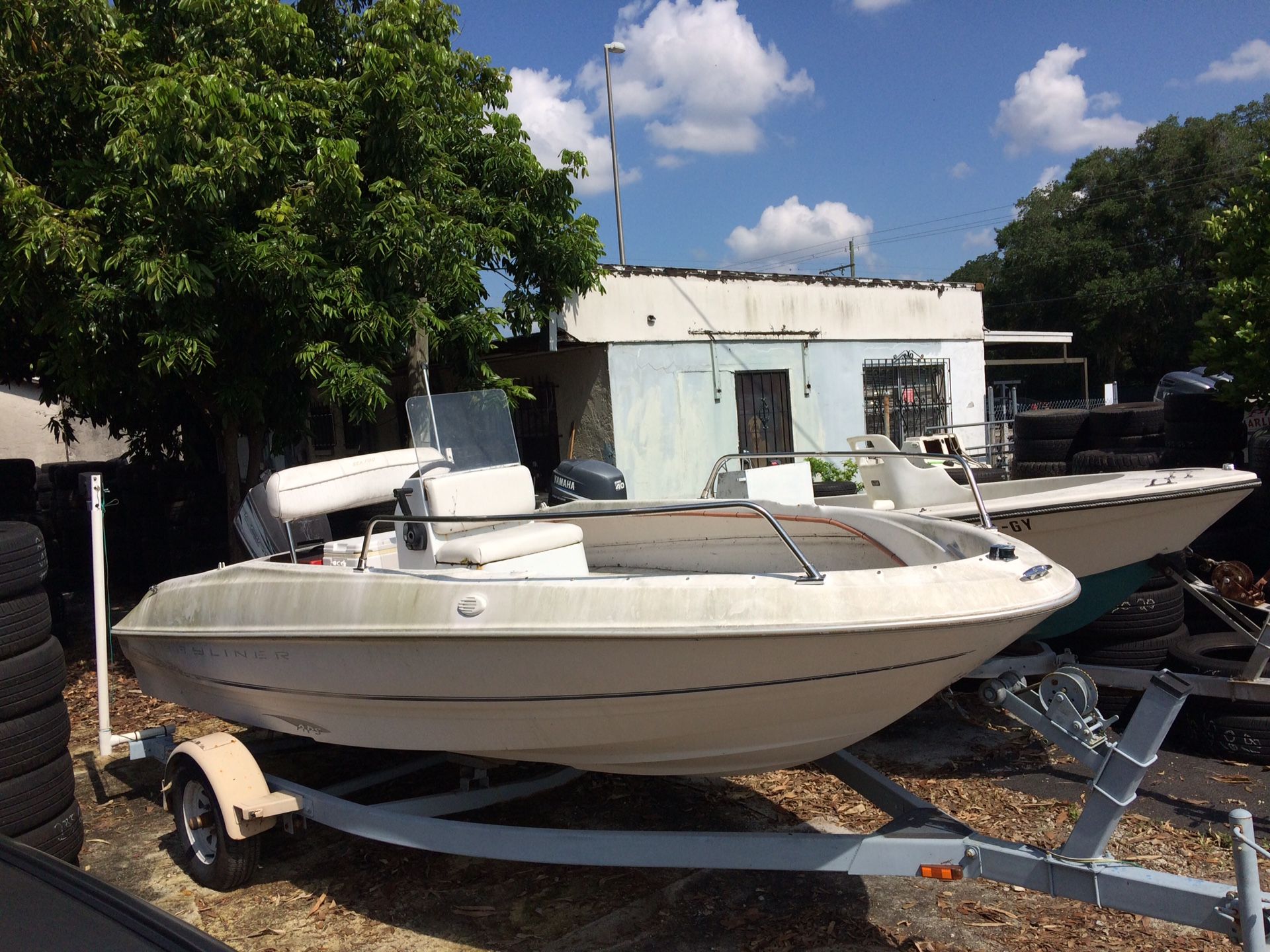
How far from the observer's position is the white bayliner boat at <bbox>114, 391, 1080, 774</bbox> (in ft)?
8.99

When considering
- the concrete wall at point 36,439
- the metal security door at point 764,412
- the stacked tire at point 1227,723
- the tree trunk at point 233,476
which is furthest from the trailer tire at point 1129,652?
the concrete wall at point 36,439

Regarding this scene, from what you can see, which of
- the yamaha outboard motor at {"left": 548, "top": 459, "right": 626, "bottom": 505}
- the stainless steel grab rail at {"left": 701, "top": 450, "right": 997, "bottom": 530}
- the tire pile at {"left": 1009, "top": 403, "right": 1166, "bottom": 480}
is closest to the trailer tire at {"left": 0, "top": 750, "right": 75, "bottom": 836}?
the stainless steel grab rail at {"left": 701, "top": 450, "right": 997, "bottom": 530}

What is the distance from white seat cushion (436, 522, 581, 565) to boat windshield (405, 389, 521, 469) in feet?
1.57

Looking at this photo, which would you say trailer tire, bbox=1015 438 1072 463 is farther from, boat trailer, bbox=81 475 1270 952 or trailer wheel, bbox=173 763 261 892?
trailer wheel, bbox=173 763 261 892

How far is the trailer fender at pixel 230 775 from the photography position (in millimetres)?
3555

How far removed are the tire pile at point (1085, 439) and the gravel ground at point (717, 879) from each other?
304 cm

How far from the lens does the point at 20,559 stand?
3.77 metres

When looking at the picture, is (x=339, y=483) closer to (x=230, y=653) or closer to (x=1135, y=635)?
(x=230, y=653)

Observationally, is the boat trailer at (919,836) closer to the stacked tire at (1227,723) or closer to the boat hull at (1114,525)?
the stacked tire at (1227,723)

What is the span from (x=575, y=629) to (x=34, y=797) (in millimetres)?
2407

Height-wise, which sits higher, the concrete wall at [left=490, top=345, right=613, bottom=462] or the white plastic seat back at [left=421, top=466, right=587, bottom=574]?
the concrete wall at [left=490, top=345, right=613, bottom=462]

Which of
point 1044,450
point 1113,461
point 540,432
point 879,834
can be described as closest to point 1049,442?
point 1044,450

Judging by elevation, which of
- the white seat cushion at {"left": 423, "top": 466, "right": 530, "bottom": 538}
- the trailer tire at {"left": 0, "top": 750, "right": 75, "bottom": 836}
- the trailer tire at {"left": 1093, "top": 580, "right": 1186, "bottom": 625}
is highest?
the white seat cushion at {"left": 423, "top": 466, "right": 530, "bottom": 538}

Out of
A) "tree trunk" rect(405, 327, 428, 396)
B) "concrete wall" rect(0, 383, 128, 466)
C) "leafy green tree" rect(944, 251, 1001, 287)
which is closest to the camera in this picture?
"tree trunk" rect(405, 327, 428, 396)
